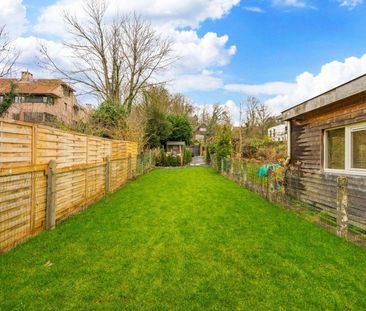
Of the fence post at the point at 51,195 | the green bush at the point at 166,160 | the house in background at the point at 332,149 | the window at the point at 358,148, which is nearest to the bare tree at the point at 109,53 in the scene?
the green bush at the point at 166,160

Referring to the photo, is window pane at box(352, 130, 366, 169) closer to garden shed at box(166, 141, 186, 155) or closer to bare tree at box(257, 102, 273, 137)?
garden shed at box(166, 141, 186, 155)

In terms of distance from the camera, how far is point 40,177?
4.48 meters

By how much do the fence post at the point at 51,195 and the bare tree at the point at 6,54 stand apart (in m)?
8.66

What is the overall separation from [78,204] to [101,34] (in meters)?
19.5

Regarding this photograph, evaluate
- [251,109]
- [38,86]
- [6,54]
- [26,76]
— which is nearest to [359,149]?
[6,54]

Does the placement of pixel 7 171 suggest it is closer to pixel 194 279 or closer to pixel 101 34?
pixel 194 279

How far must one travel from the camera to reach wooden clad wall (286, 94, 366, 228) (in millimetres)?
4969

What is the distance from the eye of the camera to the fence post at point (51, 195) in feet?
15.5

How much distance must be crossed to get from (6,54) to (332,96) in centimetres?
1197

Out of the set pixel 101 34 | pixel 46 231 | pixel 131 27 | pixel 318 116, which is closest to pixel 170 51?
pixel 131 27

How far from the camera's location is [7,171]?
3527 millimetres

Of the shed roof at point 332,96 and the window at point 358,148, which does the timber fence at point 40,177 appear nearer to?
the shed roof at point 332,96

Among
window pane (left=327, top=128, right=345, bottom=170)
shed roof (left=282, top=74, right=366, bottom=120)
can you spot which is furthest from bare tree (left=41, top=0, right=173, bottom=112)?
window pane (left=327, top=128, right=345, bottom=170)

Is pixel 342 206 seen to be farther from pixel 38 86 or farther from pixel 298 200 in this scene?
pixel 38 86
